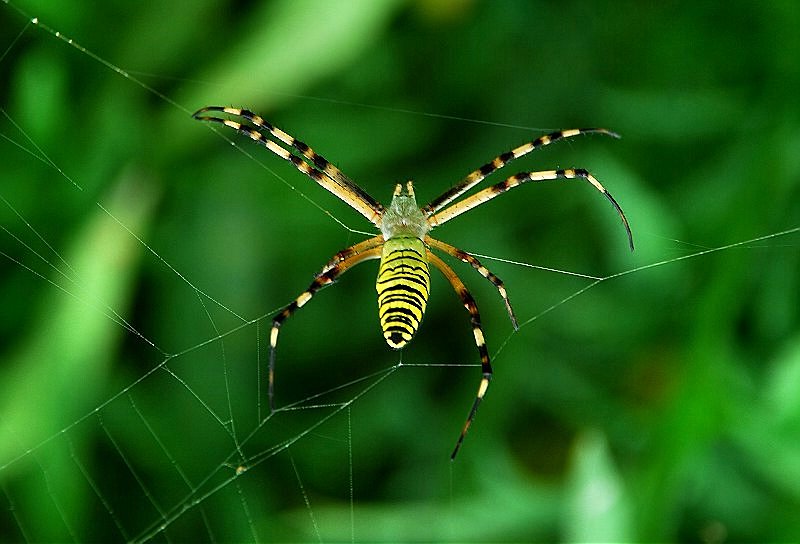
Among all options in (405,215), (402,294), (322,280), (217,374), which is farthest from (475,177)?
(217,374)

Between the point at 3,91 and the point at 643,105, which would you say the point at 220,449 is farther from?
the point at 643,105

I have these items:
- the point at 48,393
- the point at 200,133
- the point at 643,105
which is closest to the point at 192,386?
the point at 48,393

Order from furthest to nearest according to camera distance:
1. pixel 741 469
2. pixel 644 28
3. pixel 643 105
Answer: pixel 644 28 → pixel 643 105 → pixel 741 469

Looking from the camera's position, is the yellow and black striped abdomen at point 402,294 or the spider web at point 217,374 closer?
the yellow and black striped abdomen at point 402,294

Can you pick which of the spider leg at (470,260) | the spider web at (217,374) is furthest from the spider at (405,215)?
the spider web at (217,374)

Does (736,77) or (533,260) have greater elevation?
(736,77)

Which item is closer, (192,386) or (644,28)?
(192,386)

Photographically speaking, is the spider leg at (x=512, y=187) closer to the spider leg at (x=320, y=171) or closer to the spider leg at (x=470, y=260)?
the spider leg at (x=470, y=260)
